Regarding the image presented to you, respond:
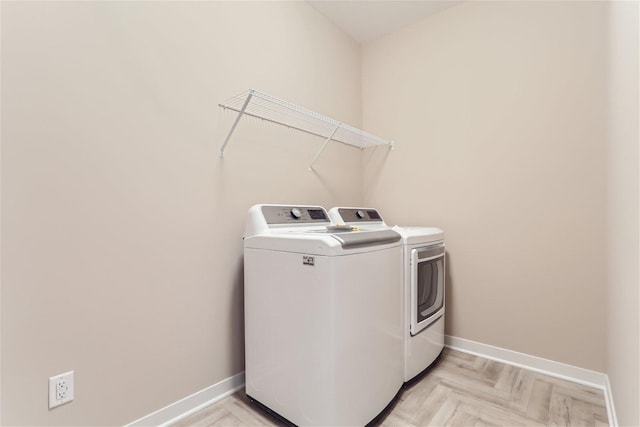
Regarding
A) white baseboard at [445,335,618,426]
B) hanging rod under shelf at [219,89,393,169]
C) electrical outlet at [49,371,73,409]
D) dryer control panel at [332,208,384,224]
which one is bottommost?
white baseboard at [445,335,618,426]

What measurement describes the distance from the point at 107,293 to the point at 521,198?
2280mm

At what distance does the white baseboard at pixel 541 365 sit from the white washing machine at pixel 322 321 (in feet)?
2.60

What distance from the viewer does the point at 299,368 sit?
1311mm

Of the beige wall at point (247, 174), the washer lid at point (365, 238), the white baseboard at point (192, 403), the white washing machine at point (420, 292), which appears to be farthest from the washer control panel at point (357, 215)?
the white baseboard at point (192, 403)

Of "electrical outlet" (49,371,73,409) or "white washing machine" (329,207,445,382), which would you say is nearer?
"electrical outlet" (49,371,73,409)

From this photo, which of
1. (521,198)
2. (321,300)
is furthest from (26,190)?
(521,198)

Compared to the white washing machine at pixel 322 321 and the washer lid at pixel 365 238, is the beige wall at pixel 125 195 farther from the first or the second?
the washer lid at pixel 365 238

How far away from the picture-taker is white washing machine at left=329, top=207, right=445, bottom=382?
1653 mm

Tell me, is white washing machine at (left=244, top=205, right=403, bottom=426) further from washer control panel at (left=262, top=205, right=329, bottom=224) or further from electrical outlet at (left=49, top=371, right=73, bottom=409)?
electrical outlet at (left=49, top=371, right=73, bottom=409)

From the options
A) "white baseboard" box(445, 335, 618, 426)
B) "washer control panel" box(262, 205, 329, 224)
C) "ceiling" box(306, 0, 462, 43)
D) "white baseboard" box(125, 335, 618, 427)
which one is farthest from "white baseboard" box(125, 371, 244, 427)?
"ceiling" box(306, 0, 462, 43)

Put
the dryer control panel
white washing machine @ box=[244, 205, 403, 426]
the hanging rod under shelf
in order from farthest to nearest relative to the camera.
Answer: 1. the dryer control panel
2. the hanging rod under shelf
3. white washing machine @ box=[244, 205, 403, 426]

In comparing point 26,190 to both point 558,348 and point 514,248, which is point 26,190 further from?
point 558,348

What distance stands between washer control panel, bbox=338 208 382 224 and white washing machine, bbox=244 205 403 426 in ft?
1.65

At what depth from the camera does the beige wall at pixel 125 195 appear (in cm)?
106
